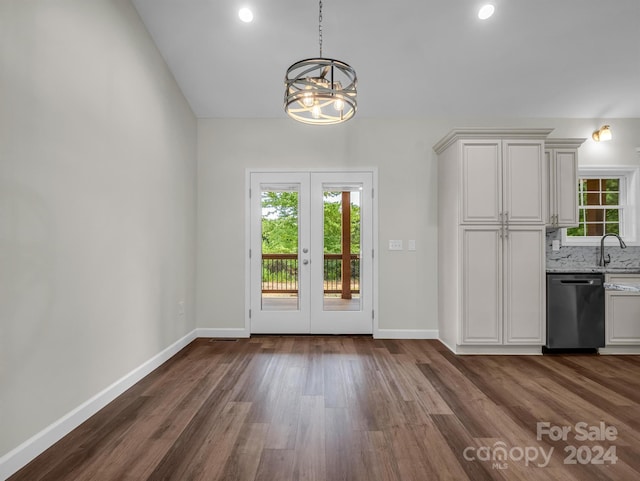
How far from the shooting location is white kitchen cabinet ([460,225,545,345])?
12.1 feet

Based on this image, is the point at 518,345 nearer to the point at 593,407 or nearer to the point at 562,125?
the point at 593,407

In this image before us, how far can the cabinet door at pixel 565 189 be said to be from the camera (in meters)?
3.94

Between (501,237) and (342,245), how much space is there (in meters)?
1.82

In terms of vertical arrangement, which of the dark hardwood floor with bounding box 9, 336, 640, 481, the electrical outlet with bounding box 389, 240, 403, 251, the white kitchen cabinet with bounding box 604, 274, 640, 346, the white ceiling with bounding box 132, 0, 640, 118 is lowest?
the dark hardwood floor with bounding box 9, 336, 640, 481

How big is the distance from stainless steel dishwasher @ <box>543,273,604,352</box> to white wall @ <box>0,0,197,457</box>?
4059mm

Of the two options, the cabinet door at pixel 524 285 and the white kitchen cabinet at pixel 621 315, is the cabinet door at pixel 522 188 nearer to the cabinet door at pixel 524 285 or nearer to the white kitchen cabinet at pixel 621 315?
the cabinet door at pixel 524 285

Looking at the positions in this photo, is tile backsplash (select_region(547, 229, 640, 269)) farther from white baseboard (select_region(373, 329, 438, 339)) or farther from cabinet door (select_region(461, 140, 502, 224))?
white baseboard (select_region(373, 329, 438, 339))

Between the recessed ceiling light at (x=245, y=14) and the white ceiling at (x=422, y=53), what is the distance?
5cm

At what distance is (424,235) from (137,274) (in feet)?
10.6

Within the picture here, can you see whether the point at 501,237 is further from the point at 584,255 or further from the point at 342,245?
the point at 342,245

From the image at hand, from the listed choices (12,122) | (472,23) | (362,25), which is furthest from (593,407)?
(12,122)

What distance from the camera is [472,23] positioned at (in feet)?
10.8

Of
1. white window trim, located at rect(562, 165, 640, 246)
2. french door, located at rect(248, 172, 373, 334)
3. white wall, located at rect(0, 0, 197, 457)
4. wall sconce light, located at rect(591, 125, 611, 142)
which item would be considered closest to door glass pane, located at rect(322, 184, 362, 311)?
french door, located at rect(248, 172, 373, 334)

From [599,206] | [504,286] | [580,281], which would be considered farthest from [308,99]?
[599,206]
